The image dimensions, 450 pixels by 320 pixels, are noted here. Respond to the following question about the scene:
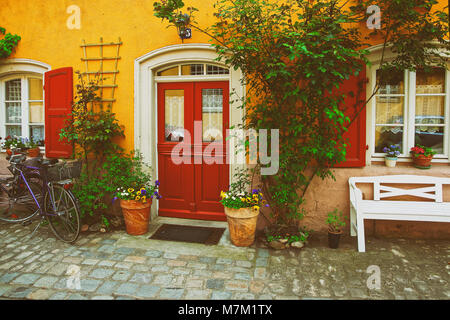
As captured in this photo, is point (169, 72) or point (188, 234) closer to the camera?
point (188, 234)

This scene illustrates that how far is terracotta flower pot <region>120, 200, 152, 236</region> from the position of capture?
4.40 meters

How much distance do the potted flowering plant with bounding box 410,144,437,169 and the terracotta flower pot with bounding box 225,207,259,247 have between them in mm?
2438

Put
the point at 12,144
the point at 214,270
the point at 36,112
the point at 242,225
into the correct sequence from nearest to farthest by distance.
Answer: the point at 214,270
the point at 242,225
the point at 12,144
the point at 36,112

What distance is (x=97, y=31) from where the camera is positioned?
5.03 metres

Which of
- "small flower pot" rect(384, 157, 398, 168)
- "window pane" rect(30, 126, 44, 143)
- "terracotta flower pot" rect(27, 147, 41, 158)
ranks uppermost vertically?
"window pane" rect(30, 126, 44, 143)

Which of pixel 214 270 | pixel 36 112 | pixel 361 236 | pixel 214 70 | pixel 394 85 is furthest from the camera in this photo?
pixel 36 112

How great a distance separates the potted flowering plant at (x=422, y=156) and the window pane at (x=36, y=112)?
6.44 metres

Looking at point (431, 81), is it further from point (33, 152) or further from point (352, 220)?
point (33, 152)

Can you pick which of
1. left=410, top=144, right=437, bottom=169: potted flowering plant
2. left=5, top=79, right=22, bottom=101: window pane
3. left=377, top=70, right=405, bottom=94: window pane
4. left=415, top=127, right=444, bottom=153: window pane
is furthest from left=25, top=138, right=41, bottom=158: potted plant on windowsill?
left=415, top=127, right=444, bottom=153: window pane

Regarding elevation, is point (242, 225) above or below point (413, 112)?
below

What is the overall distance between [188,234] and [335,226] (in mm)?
2145

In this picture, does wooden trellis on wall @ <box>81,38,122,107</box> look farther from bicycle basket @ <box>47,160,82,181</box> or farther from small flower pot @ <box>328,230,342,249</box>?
small flower pot @ <box>328,230,342,249</box>

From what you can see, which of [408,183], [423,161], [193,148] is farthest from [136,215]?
[423,161]

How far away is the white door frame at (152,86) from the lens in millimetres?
4660
